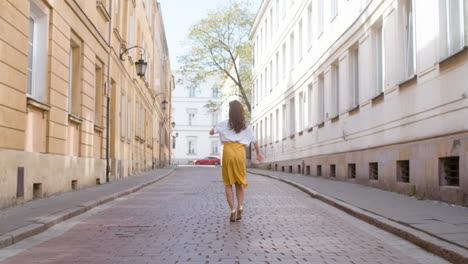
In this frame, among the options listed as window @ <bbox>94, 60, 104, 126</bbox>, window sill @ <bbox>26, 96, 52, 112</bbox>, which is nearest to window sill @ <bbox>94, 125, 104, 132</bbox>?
window @ <bbox>94, 60, 104, 126</bbox>

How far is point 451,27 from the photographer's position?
9672mm

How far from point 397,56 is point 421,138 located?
2552 mm

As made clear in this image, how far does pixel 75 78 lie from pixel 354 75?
8.22 m

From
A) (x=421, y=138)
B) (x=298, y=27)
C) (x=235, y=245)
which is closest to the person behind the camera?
(x=235, y=245)

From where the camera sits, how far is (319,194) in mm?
12000

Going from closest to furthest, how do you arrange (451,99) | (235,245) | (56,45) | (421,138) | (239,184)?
(235,245), (239,184), (451,99), (421,138), (56,45)

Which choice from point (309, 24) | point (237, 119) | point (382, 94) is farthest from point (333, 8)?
point (237, 119)

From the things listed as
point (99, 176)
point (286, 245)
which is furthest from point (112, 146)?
point (286, 245)

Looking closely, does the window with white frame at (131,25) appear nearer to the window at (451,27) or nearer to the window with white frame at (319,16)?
the window with white frame at (319,16)

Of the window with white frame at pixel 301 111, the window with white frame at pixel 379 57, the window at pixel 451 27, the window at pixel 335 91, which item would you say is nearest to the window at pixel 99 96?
the window at pixel 335 91

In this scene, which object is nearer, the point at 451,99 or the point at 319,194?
the point at 451,99

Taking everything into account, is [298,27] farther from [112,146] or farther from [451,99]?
[451,99]

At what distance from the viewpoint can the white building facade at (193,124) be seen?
80.8 meters

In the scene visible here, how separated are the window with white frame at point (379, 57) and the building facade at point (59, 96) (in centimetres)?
758
